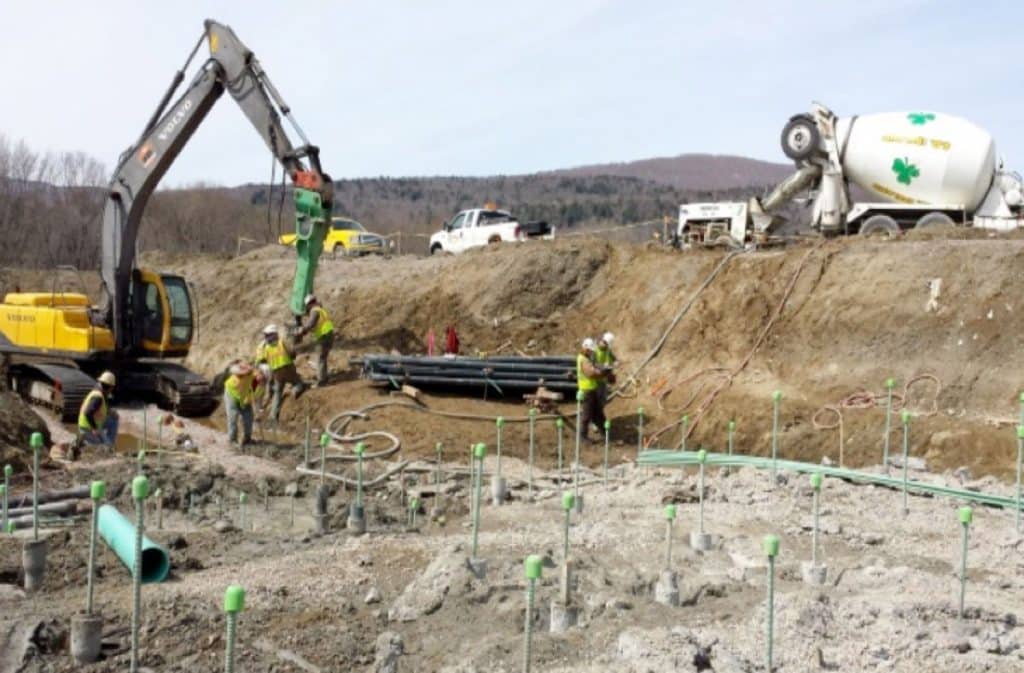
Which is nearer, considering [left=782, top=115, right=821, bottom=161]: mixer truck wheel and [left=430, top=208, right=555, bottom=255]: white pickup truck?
[left=782, top=115, right=821, bottom=161]: mixer truck wheel

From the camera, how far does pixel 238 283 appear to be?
25.7 m

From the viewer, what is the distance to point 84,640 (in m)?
5.88

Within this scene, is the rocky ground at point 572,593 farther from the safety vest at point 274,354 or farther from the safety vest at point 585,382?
the safety vest at point 274,354

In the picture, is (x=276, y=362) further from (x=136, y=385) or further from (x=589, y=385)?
(x=589, y=385)

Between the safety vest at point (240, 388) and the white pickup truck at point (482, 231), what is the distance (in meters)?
12.8

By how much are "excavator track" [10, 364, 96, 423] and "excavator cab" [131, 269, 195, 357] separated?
1122 millimetres

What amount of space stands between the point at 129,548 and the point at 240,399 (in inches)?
259

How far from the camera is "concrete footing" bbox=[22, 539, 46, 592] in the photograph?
23.7 ft

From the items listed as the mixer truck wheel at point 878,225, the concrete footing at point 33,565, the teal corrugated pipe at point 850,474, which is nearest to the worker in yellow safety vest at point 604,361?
the teal corrugated pipe at point 850,474

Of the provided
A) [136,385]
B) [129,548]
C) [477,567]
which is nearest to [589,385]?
[477,567]

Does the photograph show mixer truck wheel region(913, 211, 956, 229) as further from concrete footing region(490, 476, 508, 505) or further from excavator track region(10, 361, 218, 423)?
excavator track region(10, 361, 218, 423)

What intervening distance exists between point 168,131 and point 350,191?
375 feet

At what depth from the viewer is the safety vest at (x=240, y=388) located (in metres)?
13.7

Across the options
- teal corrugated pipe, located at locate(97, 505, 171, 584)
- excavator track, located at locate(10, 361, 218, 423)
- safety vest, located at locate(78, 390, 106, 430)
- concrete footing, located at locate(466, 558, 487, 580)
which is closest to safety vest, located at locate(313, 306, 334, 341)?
excavator track, located at locate(10, 361, 218, 423)
